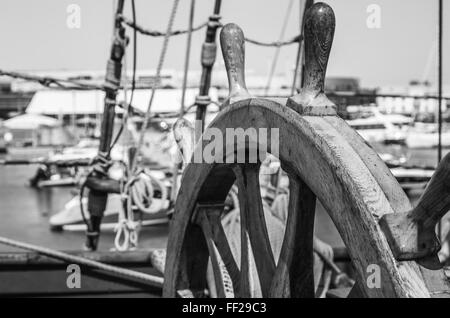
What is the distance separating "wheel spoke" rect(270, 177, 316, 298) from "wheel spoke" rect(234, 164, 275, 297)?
8 centimetres

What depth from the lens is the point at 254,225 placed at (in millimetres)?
1441

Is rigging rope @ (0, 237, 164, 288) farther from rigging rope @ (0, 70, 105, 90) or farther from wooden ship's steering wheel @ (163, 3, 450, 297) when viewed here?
rigging rope @ (0, 70, 105, 90)

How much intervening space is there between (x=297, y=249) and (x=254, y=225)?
0.18 metres

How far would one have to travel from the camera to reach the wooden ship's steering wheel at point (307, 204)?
95 centimetres

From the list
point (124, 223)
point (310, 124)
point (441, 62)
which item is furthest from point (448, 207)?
point (124, 223)

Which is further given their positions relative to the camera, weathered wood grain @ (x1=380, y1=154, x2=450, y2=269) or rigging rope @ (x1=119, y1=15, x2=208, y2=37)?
rigging rope @ (x1=119, y1=15, x2=208, y2=37)

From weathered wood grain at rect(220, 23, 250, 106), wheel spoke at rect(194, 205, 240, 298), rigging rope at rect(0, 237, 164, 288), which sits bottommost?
rigging rope at rect(0, 237, 164, 288)

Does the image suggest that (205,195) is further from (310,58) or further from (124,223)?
(124,223)

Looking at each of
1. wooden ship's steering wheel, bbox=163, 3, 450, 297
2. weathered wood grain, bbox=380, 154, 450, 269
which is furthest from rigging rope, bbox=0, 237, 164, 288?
weathered wood grain, bbox=380, 154, 450, 269

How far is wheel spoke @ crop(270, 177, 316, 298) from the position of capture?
49.3 inches

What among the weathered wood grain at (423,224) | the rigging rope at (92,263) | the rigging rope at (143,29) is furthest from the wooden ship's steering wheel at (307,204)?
the rigging rope at (143,29)

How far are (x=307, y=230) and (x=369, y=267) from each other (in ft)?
0.93

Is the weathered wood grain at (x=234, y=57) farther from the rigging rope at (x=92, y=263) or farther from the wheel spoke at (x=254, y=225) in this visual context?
the rigging rope at (x=92, y=263)
